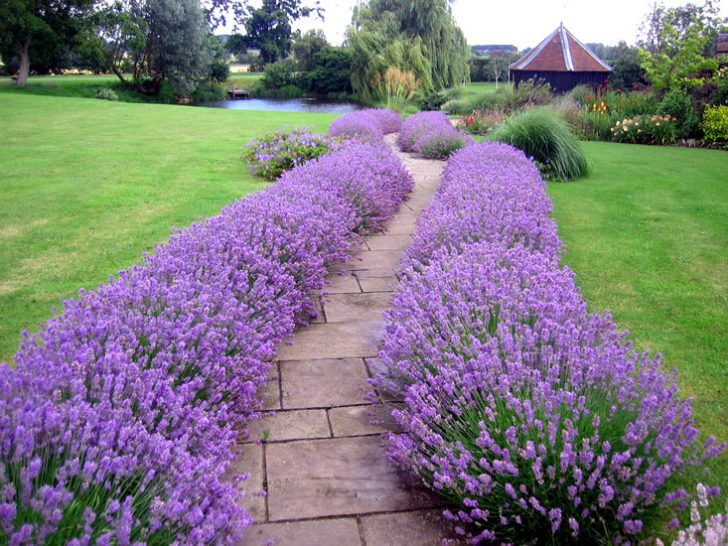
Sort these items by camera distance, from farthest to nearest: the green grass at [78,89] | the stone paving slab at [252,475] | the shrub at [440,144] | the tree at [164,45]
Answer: the tree at [164,45]
the green grass at [78,89]
the shrub at [440,144]
the stone paving slab at [252,475]

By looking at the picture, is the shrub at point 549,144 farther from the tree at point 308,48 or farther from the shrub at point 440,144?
the tree at point 308,48

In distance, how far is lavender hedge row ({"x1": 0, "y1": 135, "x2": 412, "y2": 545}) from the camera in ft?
5.01

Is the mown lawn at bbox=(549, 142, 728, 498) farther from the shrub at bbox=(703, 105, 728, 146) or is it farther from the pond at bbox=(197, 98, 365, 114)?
the pond at bbox=(197, 98, 365, 114)

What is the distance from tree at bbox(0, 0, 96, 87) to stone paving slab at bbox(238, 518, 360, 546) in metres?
29.5

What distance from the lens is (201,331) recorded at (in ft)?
Result: 8.20

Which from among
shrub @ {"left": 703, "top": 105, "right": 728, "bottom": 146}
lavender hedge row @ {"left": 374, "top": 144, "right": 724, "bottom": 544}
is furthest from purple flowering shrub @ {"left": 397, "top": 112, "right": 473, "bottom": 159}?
lavender hedge row @ {"left": 374, "top": 144, "right": 724, "bottom": 544}

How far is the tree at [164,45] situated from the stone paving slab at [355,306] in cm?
3209

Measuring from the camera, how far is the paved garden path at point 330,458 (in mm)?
2104

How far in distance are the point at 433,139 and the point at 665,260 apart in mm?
5772

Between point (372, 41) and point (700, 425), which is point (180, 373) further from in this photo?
point (372, 41)

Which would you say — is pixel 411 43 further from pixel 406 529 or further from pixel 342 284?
pixel 406 529

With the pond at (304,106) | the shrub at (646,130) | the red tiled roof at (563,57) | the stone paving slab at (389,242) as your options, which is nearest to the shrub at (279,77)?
the pond at (304,106)

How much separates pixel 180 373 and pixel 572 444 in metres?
1.46

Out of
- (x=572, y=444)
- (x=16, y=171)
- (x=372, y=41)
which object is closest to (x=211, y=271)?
(x=572, y=444)
